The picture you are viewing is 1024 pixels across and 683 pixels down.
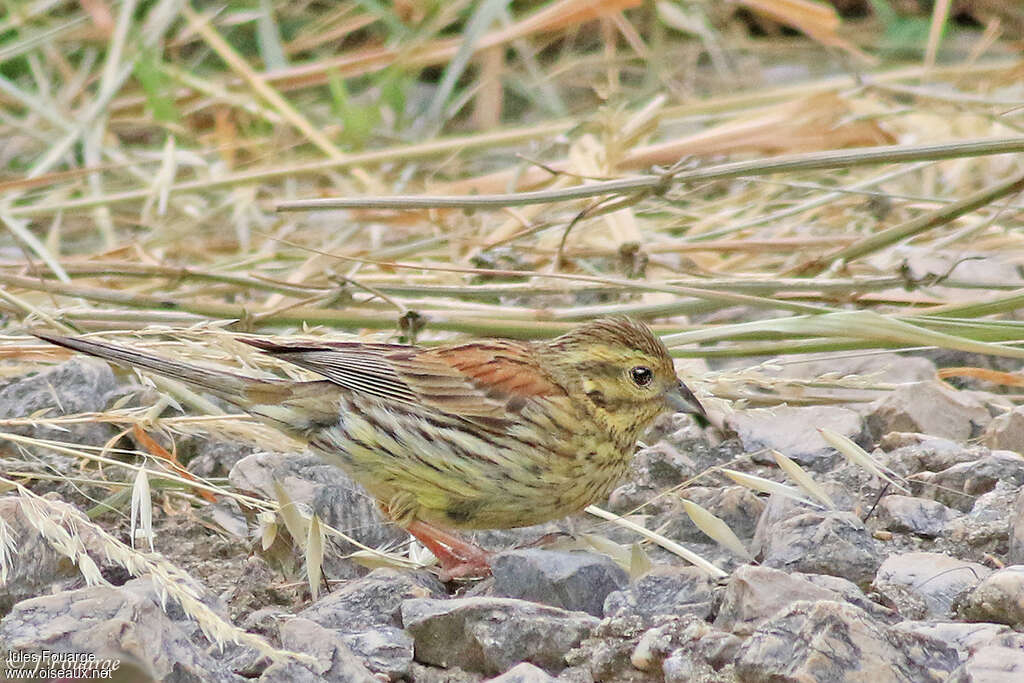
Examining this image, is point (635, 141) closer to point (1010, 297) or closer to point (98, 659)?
point (1010, 297)

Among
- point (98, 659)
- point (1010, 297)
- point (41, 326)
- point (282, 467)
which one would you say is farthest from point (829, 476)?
point (41, 326)

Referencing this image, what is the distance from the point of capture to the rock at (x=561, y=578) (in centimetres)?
312

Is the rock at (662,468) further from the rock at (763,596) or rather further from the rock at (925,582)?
the rock at (763,596)

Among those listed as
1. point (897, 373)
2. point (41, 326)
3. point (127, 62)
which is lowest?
point (897, 373)

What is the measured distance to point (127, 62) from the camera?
7.48 m

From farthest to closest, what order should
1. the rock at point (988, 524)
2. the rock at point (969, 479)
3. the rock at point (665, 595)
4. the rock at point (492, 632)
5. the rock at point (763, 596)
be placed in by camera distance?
the rock at point (969, 479) < the rock at point (988, 524) < the rock at point (665, 595) < the rock at point (492, 632) < the rock at point (763, 596)

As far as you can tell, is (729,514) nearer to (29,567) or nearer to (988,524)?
(988,524)

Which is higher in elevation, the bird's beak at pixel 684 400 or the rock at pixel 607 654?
the bird's beak at pixel 684 400

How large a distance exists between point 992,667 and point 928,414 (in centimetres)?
163

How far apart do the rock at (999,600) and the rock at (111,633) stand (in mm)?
1446

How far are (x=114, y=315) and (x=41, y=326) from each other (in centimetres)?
29

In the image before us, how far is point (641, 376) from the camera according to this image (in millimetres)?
3809

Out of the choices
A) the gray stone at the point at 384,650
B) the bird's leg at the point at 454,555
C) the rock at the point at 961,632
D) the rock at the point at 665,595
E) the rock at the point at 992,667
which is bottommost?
the bird's leg at the point at 454,555

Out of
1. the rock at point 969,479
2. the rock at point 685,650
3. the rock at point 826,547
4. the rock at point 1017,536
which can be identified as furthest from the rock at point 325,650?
the rock at point 969,479
